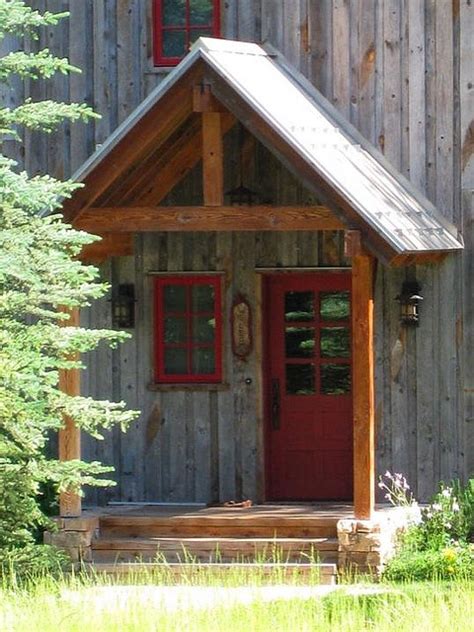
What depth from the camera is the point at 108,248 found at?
16359 millimetres

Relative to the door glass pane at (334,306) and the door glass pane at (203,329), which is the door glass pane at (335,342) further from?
the door glass pane at (203,329)

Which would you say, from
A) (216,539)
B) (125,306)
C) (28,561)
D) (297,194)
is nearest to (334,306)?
(297,194)

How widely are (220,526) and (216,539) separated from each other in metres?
0.15

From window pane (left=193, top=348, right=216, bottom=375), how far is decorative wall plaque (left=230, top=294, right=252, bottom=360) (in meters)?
0.29

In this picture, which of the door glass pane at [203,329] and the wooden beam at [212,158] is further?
the door glass pane at [203,329]

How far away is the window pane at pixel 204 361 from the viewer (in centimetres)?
1695

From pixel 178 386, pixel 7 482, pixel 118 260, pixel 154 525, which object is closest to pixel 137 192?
pixel 118 260

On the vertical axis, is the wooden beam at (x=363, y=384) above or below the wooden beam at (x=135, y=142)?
below


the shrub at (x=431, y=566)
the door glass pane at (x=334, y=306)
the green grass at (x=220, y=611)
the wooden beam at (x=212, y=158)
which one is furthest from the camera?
the door glass pane at (x=334, y=306)

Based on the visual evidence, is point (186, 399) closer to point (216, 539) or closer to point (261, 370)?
point (261, 370)

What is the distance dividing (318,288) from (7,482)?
4882 mm

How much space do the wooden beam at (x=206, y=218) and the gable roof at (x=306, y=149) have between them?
275mm

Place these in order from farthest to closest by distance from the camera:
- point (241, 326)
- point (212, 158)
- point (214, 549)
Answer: point (241, 326), point (214, 549), point (212, 158)

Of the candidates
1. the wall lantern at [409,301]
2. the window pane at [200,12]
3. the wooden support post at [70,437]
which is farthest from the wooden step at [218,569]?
the window pane at [200,12]
